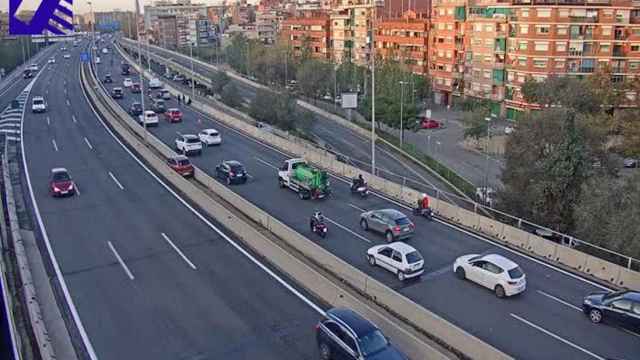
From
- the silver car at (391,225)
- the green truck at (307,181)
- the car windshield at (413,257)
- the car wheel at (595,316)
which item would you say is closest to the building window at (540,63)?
the green truck at (307,181)

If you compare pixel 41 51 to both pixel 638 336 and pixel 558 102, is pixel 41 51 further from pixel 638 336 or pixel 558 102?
pixel 638 336

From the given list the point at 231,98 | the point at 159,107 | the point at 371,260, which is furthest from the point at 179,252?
the point at 231,98

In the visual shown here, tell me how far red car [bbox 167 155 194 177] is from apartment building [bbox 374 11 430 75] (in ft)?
198

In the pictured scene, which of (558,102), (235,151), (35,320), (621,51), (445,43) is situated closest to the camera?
(35,320)

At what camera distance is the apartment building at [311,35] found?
115 meters

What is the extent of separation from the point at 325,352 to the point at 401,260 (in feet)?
20.8

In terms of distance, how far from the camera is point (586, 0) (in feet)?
228

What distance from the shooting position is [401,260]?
21.9 m

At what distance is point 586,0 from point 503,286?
198ft

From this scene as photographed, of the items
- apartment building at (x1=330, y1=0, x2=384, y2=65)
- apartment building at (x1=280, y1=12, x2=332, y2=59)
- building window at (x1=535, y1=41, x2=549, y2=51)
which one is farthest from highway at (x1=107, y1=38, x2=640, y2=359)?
apartment building at (x1=280, y1=12, x2=332, y2=59)

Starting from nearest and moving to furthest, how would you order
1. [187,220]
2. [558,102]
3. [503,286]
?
[503,286], [187,220], [558,102]

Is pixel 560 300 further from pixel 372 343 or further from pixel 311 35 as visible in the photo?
pixel 311 35

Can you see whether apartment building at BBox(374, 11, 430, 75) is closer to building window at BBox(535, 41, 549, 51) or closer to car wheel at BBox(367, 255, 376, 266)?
building window at BBox(535, 41, 549, 51)

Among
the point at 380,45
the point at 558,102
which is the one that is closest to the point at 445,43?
the point at 380,45
